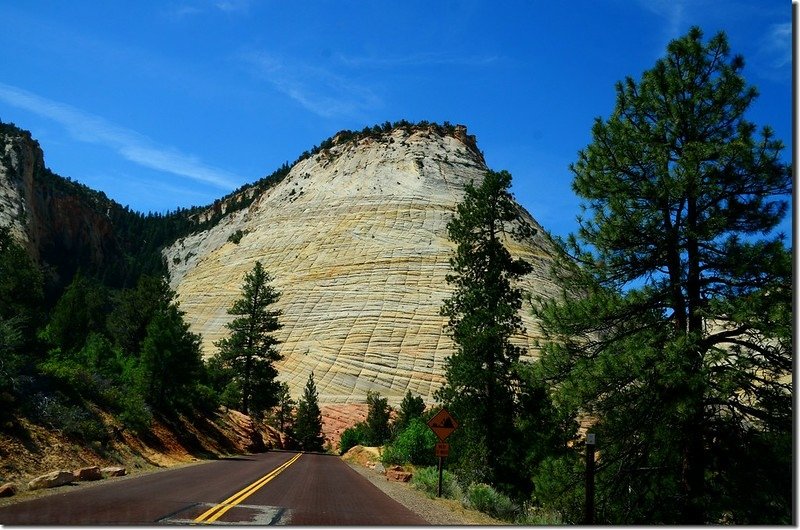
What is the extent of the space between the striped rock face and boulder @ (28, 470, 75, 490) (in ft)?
124

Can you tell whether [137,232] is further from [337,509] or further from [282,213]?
[337,509]

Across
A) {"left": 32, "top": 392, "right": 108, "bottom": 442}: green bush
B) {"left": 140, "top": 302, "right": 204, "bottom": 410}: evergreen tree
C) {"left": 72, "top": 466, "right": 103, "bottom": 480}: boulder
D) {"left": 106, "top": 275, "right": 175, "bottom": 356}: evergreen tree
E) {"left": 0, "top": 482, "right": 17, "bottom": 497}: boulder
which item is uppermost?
{"left": 106, "top": 275, "right": 175, "bottom": 356}: evergreen tree

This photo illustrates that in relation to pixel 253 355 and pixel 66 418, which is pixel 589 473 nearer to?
pixel 66 418

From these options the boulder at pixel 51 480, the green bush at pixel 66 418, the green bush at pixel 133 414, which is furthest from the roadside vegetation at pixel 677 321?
the green bush at pixel 133 414

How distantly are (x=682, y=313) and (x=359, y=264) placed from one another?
69150 millimetres

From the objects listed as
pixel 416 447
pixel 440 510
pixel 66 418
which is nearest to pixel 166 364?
pixel 66 418

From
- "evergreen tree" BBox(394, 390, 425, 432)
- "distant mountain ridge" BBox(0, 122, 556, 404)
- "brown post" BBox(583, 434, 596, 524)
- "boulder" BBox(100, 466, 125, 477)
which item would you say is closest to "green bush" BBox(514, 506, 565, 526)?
"brown post" BBox(583, 434, 596, 524)

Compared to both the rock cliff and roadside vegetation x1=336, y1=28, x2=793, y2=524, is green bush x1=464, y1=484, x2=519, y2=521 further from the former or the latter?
the rock cliff

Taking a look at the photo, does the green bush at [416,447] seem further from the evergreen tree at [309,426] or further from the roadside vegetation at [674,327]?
the evergreen tree at [309,426]

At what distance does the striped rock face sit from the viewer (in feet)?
214

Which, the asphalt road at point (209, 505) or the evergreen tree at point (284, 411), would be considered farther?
the evergreen tree at point (284, 411)

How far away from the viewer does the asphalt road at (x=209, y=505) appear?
9.04 m

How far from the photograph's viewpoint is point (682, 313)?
12.2 m

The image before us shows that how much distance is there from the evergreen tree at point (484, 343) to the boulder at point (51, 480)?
45.1 ft
